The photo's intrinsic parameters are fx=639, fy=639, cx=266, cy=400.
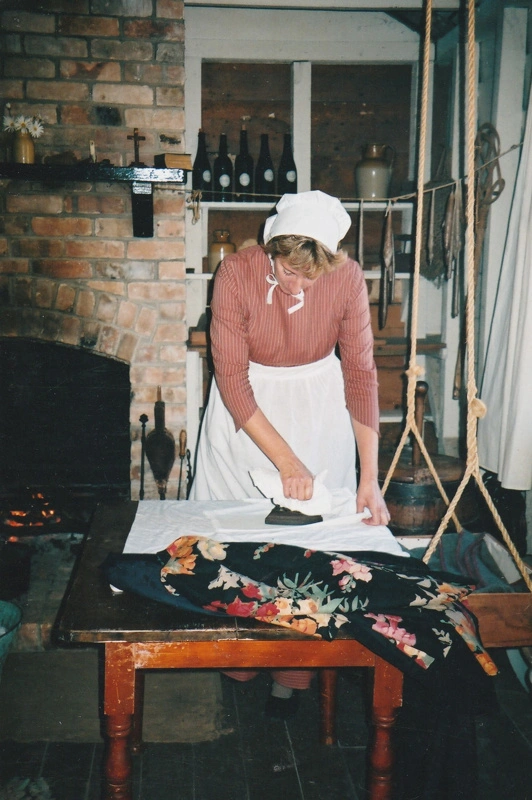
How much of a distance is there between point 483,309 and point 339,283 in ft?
4.68

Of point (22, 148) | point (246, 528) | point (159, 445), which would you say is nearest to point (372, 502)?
point (246, 528)

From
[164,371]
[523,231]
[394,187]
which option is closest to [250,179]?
[394,187]

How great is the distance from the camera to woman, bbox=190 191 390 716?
65.8 inches

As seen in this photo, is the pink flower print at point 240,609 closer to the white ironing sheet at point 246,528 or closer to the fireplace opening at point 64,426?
the white ironing sheet at point 246,528

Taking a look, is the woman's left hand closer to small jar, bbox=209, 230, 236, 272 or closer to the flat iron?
the flat iron

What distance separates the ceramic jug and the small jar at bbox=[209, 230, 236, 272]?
0.69 metres

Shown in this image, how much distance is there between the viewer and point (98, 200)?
2.68m

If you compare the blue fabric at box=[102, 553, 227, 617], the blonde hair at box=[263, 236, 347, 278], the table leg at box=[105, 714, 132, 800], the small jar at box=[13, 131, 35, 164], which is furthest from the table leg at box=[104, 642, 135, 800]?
the small jar at box=[13, 131, 35, 164]

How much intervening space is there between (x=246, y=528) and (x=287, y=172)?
7.41 feet

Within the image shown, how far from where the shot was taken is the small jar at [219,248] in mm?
3129

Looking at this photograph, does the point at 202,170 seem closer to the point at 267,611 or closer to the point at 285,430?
the point at 285,430

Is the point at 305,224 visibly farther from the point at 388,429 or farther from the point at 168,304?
the point at 388,429

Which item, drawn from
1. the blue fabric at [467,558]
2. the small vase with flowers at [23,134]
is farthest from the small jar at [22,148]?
the blue fabric at [467,558]

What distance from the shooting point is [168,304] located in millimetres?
2777
